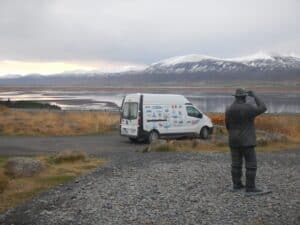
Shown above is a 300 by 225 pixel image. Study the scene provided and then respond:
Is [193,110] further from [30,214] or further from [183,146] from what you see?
[30,214]

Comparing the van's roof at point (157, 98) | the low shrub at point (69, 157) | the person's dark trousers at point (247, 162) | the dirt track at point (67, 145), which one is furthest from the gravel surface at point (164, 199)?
the van's roof at point (157, 98)

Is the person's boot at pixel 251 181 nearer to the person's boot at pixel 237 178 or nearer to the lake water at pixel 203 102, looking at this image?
the person's boot at pixel 237 178

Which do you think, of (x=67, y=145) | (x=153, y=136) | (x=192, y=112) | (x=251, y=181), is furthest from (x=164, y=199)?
(x=192, y=112)

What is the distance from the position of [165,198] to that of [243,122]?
2088 millimetres

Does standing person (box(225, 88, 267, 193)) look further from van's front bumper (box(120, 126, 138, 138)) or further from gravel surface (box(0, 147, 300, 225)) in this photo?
van's front bumper (box(120, 126, 138, 138))

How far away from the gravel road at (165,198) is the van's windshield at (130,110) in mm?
7004

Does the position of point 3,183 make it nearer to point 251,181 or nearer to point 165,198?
point 165,198

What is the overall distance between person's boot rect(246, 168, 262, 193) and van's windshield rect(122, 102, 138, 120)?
12372mm

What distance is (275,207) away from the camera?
9.43 metres

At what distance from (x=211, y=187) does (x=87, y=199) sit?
2.69 metres

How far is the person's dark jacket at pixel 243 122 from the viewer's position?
10.4m

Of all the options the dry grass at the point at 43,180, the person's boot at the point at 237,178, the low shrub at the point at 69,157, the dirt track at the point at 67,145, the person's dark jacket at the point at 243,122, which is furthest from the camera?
the dirt track at the point at 67,145

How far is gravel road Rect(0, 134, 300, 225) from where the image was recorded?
29.2 feet

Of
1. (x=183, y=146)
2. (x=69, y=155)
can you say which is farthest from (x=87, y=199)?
(x=183, y=146)
